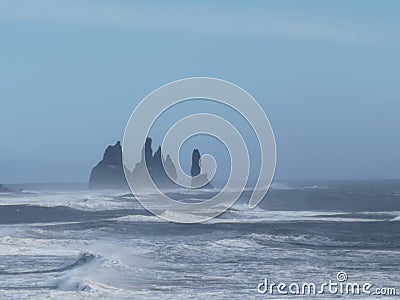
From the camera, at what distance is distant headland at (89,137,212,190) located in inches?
4449

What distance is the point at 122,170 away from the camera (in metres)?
114

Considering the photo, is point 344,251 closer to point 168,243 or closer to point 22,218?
point 168,243

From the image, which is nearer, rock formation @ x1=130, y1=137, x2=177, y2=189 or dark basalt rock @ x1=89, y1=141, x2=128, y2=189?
rock formation @ x1=130, y1=137, x2=177, y2=189

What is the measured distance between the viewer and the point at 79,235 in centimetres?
3291

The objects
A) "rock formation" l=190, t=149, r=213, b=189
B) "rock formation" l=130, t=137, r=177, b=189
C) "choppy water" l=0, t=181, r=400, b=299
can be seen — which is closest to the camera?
"choppy water" l=0, t=181, r=400, b=299

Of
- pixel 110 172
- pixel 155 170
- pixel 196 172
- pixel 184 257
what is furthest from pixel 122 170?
pixel 184 257

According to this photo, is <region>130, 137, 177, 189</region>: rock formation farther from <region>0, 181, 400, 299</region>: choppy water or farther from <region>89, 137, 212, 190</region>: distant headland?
<region>0, 181, 400, 299</region>: choppy water

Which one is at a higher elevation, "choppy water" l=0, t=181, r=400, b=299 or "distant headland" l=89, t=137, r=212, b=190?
"distant headland" l=89, t=137, r=212, b=190

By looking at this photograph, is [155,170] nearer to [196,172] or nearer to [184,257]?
[196,172]

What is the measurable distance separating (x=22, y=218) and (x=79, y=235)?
15.0m

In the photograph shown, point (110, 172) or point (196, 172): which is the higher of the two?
point (196, 172)

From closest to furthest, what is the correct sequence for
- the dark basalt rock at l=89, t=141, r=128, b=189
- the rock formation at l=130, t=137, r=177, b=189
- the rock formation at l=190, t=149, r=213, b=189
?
the rock formation at l=190, t=149, r=213, b=189 < the rock formation at l=130, t=137, r=177, b=189 < the dark basalt rock at l=89, t=141, r=128, b=189

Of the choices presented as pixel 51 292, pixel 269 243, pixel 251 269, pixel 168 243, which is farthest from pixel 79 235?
pixel 51 292

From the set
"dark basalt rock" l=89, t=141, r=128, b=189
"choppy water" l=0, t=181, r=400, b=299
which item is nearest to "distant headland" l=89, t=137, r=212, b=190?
"dark basalt rock" l=89, t=141, r=128, b=189
